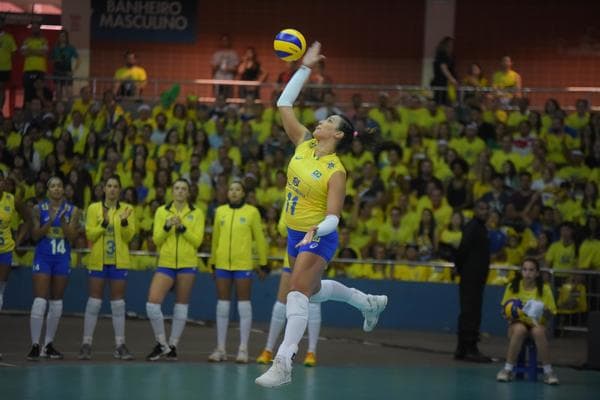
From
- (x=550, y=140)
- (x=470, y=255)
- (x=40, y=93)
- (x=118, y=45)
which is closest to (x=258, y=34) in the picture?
(x=118, y=45)

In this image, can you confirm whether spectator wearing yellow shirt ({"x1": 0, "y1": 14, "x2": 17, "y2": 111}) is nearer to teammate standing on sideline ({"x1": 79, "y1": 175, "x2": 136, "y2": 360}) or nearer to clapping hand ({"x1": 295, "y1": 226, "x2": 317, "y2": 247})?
teammate standing on sideline ({"x1": 79, "y1": 175, "x2": 136, "y2": 360})

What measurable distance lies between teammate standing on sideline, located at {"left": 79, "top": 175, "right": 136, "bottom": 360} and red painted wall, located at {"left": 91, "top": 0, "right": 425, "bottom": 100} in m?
12.2

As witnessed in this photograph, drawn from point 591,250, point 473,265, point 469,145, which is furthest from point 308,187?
point 469,145

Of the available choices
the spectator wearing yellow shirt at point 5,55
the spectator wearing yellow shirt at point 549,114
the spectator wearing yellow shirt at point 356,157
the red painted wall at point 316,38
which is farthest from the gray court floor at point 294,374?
the red painted wall at point 316,38

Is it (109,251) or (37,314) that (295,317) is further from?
(37,314)

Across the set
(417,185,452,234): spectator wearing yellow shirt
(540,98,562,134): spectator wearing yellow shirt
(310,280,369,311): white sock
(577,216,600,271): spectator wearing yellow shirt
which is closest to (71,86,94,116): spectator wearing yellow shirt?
(417,185,452,234): spectator wearing yellow shirt

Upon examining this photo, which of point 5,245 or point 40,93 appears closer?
point 5,245

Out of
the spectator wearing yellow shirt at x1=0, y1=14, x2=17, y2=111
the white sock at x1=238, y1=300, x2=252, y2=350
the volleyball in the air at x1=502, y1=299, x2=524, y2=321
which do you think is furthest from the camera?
the spectator wearing yellow shirt at x1=0, y1=14, x2=17, y2=111

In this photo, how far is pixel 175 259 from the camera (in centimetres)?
1344

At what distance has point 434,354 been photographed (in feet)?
49.2

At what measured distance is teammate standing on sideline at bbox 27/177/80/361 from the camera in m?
13.1

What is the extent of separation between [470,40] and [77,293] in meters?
10.9

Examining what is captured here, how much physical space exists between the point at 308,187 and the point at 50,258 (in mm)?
4916

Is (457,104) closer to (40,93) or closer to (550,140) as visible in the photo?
(550,140)
